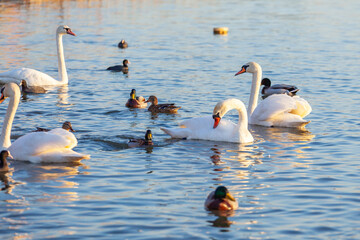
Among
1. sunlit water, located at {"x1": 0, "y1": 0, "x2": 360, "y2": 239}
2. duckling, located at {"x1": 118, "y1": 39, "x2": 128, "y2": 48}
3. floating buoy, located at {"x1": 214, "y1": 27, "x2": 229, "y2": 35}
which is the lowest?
sunlit water, located at {"x1": 0, "y1": 0, "x2": 360, "y2": 239}

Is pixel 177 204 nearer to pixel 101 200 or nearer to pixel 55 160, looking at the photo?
pixel 101 200

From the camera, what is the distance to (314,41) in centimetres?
3291

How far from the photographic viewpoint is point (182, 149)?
46.3 ft

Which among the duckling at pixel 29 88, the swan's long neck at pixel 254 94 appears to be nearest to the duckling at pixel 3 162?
the swan's long neck at pixel 254 94

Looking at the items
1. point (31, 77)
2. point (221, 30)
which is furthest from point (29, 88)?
point (221, 30)

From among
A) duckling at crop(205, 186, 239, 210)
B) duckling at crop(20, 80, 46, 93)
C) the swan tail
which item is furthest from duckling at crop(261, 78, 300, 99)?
duckling at crop(205, 186, 239, 210)

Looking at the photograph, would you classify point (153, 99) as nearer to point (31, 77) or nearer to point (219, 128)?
point (219, 128)

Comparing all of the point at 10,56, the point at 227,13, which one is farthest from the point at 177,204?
the point at 227,13

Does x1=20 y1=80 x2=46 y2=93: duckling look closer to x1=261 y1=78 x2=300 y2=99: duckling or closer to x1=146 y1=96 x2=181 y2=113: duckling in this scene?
x1=146 y1=96 x2=181 y2=113: duckling

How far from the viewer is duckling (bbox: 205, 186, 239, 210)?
9.95 meters

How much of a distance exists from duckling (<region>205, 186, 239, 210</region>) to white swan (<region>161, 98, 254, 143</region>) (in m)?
4.45

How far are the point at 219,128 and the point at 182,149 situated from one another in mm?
1007

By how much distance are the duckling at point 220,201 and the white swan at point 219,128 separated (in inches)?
175

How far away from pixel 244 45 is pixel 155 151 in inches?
739
